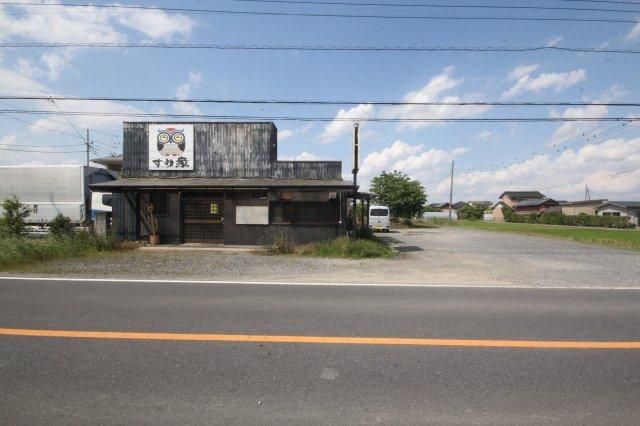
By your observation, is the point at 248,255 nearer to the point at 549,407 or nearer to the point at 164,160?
the point at 164,160

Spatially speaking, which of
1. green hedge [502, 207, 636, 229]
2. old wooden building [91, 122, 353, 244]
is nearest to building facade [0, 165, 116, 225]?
old wooden building [91, 122, 353, 244]

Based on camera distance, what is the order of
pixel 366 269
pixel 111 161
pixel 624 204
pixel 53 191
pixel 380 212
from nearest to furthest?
pixel 366 269, pixel 53 191, pixel 380 212, pixel 111 161, pixel 624 204

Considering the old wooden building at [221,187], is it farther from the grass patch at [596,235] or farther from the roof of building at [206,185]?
the grass patch at [596,235]

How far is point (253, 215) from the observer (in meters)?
15.7

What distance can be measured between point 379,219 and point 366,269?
1940 centimetres

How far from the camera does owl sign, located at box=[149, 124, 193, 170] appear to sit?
1752cm

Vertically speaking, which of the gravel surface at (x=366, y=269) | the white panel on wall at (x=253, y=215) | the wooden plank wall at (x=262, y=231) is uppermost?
the white panel on wall at (x=253, y=215)

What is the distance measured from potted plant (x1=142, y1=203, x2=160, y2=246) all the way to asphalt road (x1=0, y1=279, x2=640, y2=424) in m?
9.55

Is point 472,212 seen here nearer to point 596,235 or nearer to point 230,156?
point 596,235

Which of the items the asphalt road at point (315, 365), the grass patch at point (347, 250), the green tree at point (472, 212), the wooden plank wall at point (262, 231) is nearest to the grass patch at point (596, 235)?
the grass patch at point (347, 250)

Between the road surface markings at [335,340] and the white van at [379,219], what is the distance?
24.5 metres

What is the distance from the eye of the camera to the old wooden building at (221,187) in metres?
15.5

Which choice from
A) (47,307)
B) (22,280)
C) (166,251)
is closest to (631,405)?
(47,307)

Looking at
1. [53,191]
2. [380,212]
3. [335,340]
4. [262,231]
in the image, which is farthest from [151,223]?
[380,212]
